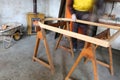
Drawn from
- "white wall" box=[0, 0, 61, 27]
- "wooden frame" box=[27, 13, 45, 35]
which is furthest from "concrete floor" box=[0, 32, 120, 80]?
"white wall" box=[0, 0, 61, 27]

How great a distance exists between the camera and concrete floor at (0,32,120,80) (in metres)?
2.07

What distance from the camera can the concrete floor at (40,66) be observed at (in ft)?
6.78

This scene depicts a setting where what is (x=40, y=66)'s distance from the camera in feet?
7.54

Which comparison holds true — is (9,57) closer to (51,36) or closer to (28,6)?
(51,36)

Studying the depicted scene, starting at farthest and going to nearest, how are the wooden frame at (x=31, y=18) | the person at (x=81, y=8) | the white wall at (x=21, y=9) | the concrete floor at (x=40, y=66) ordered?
the wooden frame at (x=31, y=18) → the white wall at (x=21, y=9) → the person at (x=81, y=8) → the concrete floor at (x=40, y=66)

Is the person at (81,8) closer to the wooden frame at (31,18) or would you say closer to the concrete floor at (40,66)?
the concrete floor at (40,66)

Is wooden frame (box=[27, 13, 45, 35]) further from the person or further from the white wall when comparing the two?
the person

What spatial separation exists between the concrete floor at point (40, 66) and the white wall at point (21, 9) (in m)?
0.81

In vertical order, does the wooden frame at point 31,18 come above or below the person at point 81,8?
below

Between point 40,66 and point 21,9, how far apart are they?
70.2 inches

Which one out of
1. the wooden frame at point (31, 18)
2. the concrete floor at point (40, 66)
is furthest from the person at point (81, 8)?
the wooden frame at point (31, 18)

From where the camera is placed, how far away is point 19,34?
325 centimetres

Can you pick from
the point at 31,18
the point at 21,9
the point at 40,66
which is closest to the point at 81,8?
the point at 40,66

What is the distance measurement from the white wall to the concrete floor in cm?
81
